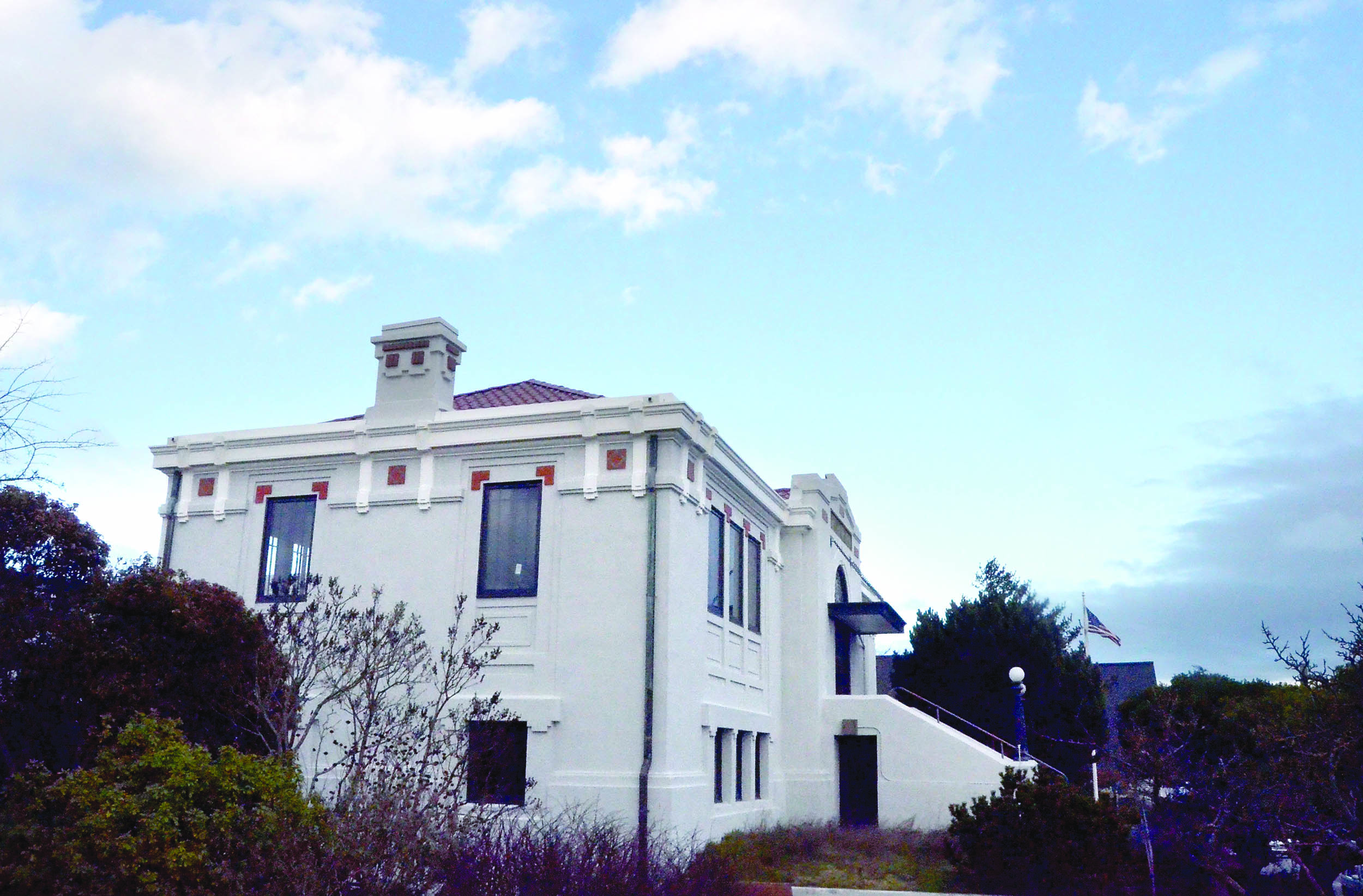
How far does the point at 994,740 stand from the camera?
27.9 m

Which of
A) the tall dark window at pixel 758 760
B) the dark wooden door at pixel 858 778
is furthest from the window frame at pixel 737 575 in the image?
the dark wooden door at pixel 858 778

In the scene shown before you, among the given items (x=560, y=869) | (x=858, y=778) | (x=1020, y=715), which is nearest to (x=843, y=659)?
(x=858, y=778)

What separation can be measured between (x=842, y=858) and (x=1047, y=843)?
135 inches

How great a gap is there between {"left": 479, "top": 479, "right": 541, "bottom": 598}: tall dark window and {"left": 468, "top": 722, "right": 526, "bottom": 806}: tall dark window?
208 centimetres

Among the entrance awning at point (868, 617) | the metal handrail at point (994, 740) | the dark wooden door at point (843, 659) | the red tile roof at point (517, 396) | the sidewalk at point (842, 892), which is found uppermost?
the red tile roof at point (517, 396)

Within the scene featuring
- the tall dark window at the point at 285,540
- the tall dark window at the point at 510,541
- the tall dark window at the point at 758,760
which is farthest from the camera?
the tall dark window at the point at 758,760

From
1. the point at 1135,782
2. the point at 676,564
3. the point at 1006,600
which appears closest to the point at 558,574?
the point at 676,564

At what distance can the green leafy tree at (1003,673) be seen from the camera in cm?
3234

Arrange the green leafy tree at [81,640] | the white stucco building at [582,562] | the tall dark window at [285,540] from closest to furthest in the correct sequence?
the green leafy tree at [81,640], the white stucco building at [582,562], the tall dark window at [285,540]

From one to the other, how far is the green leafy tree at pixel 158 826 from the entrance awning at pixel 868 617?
16215 mm

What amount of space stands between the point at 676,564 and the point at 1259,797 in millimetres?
8422

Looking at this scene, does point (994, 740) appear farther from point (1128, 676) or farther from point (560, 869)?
point (1128, 676)

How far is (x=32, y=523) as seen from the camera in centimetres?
1316

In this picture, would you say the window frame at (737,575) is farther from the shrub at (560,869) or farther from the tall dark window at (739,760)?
the shrub at (560,869)
